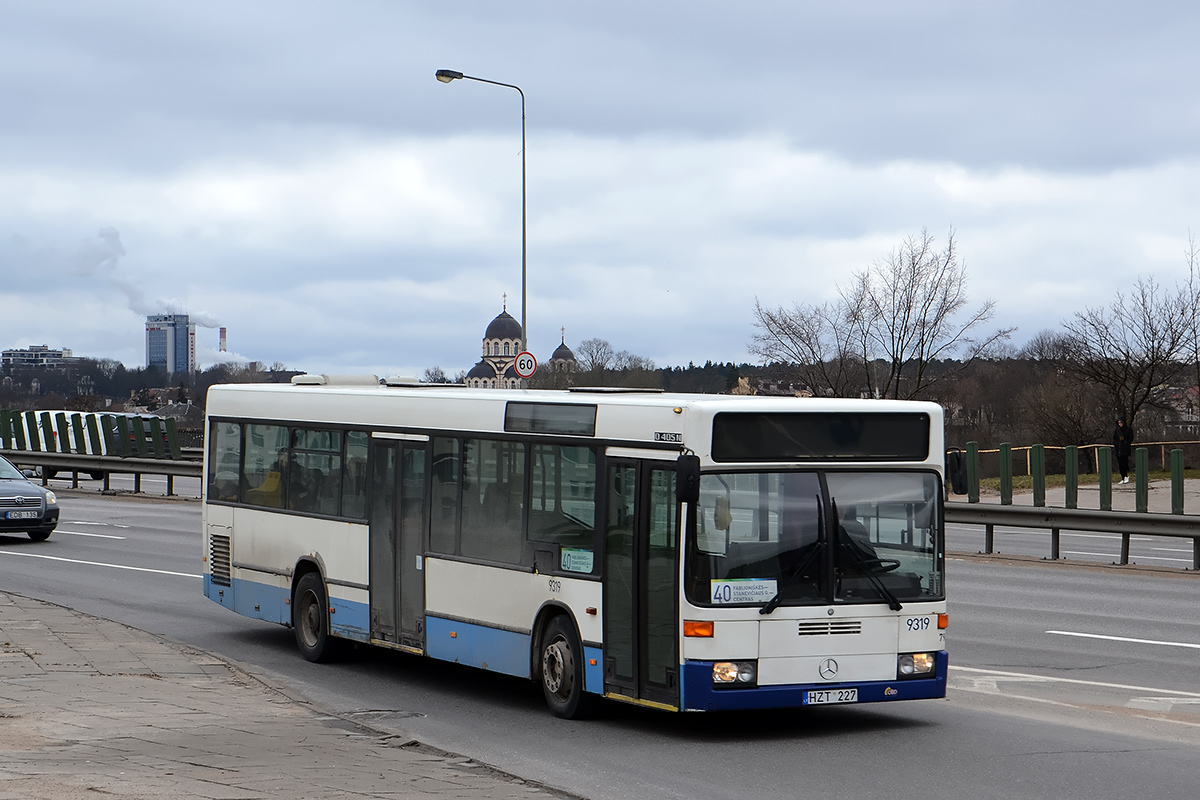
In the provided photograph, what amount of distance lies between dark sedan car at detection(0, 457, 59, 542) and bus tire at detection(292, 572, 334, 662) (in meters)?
12.8

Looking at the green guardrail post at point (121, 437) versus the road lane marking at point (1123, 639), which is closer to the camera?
the road lane marking at point (1123, 639)

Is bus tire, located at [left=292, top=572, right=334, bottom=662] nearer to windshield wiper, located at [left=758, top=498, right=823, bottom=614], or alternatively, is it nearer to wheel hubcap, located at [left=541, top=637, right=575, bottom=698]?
wheel hubcap, located at [left=541, top=637, right=575, bottom=698]

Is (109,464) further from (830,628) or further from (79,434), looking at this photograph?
(830,628)

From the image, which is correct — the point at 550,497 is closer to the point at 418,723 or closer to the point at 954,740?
the point at 418,723

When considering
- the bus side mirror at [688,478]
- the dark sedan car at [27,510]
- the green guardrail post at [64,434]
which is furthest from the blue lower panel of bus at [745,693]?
the green guardrail post at [64,434]

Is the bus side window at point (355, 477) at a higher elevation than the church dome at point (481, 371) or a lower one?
lower

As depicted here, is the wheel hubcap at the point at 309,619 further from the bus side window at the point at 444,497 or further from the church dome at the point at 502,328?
the church dome at the point at 502,328

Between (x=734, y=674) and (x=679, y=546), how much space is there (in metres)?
0.81

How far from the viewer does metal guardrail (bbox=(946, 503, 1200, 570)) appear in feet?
63.9

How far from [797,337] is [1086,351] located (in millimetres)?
9826

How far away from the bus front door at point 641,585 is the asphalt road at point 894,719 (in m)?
0.38

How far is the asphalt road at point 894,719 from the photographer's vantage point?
7.77 m

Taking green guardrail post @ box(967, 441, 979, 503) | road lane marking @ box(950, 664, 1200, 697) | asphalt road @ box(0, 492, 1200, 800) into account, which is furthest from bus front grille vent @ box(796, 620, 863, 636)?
green guardrail post @ box(967, 441, 979, 503)

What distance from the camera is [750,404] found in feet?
29.8
